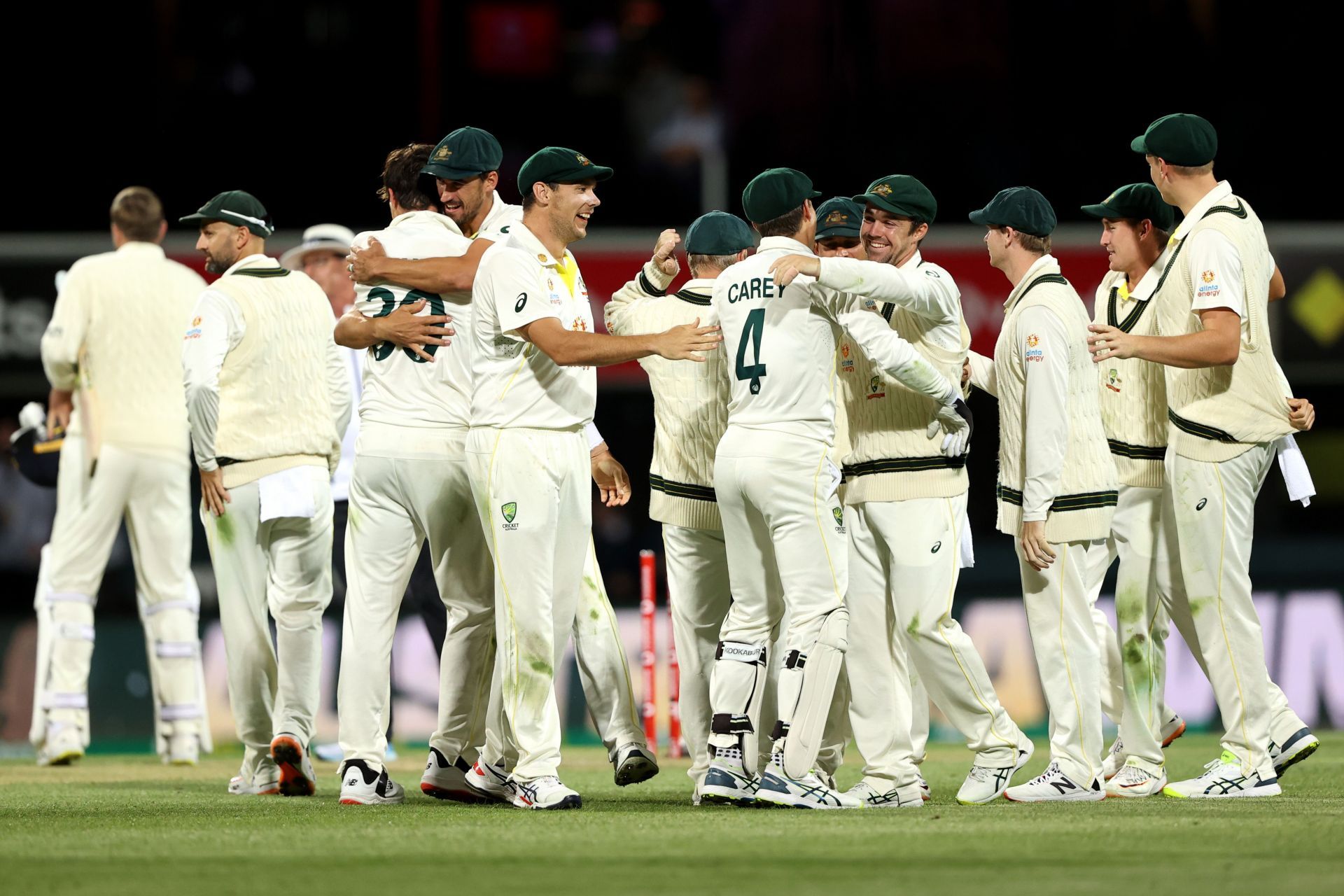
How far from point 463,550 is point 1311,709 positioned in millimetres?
6762

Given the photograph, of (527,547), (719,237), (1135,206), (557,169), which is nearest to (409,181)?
(557,169)

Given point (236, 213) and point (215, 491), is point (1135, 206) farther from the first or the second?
point (215, 491)

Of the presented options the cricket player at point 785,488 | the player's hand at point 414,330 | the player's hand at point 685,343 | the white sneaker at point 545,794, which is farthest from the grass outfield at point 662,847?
the player's hand at point 414,330

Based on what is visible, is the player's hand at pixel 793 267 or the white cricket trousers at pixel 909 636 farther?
the white cricket trousers at pixel 909 636

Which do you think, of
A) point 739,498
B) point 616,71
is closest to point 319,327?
point 739,498

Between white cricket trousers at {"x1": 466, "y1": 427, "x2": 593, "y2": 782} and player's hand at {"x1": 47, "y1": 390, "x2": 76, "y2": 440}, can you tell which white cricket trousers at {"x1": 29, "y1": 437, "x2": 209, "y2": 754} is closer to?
player's hand at {"x1": 47, "y1": 390, "x2": 76, "y2": 440}

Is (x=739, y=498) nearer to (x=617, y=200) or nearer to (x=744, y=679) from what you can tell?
(x=744, y=679)

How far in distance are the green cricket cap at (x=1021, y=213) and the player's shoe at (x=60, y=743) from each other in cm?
540

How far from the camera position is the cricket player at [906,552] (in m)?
6.47

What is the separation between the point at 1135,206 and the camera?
725cm

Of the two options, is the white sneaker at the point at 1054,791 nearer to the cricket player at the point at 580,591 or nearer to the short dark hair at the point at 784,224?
the cricket player at the point at 580,591

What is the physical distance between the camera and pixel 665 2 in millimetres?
16188

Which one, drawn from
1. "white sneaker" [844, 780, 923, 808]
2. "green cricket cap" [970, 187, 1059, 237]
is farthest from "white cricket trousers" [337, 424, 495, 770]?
"green cricket cap" [970, 187, 1059, 237]

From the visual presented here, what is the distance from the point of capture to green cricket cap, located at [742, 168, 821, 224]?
20.8 ft
